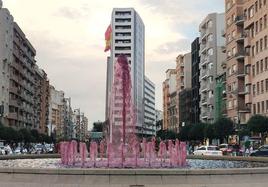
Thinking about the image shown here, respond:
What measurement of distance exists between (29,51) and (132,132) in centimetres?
12069

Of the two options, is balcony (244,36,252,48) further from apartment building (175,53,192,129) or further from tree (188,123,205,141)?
apartment building (175,53,192,129)

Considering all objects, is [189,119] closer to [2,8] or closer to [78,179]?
[2,8]

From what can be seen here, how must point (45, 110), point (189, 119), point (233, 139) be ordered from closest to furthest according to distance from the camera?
point (233, 139) → point (189, 119) → point (45, 110)

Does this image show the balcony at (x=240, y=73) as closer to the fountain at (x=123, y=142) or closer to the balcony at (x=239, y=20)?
the balcony at (x=239, y=20)

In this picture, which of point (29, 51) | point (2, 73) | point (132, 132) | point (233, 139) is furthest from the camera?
point (29, 51)

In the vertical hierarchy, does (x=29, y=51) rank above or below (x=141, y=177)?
above

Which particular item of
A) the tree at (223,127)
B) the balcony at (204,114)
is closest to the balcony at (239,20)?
the tree at (223,127)

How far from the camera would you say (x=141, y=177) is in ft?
63.8

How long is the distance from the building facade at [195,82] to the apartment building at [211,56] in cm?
1426

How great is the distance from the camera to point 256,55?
8606cm

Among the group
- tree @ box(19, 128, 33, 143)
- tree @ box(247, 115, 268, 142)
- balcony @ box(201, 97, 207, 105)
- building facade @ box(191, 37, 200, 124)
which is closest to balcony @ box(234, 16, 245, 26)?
tree @ box(247, 115, 268, 142)

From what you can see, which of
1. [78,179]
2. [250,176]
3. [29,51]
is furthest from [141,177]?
[29,51]

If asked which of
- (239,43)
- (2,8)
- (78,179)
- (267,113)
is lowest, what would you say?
(78,179)

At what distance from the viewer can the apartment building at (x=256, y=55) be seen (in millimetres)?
81250
